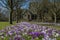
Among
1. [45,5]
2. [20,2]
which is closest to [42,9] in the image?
[45,5]

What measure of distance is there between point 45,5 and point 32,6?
3.72 m

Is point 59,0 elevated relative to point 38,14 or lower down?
elevated

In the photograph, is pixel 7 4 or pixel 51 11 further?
pixel 51 11

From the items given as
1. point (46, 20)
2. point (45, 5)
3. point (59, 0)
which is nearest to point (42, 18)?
point (46, 20)

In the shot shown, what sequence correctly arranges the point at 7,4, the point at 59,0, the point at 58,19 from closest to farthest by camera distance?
1. the point at 7,4
2. the point at 59,0
3. the point at 58,19

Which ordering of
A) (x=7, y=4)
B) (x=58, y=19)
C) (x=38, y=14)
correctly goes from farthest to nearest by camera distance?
(x=38, y=14), (x=58, y=19), (x=7, y=4)

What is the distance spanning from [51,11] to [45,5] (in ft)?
10.3

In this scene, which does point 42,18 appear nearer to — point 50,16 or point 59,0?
point 50,16

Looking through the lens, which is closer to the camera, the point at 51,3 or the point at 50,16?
the point at 51,3

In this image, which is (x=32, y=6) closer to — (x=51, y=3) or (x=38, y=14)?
(x=38, y=14)

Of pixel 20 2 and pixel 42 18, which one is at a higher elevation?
pixel 20 2

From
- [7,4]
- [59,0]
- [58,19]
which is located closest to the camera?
[7,4]

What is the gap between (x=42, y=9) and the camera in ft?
143

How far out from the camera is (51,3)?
39.8 m
